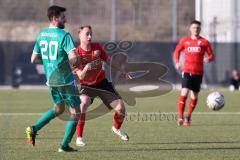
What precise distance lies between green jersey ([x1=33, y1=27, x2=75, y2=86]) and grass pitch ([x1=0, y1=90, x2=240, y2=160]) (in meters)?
1.07

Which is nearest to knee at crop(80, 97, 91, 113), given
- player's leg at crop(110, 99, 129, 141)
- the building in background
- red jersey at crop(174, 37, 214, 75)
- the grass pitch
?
player's leg at crop(110, 99, 129, 141)

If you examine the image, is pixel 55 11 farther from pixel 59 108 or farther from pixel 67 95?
pixel 59 108

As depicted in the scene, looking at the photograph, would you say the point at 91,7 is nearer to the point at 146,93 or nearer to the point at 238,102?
the point at 146,93

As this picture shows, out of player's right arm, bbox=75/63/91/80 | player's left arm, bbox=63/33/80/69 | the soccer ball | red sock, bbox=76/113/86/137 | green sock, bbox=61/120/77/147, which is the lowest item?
the soccer ball

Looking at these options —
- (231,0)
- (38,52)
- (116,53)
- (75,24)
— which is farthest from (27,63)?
(38,52)

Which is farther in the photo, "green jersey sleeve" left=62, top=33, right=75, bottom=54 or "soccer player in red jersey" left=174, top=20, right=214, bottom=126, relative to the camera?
"soccer player in red jersey" left=174, top=20, right=214, bottom=126

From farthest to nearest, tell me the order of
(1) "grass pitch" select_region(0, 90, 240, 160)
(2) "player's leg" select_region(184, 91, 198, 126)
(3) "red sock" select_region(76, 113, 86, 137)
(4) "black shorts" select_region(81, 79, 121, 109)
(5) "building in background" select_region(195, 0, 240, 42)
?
(5) "building in background" select_region(195, 0, 240, 42) < (2) "player's leg" select_region(184, 91, 198, 126) < (4) "black shorts" select_region(81, 79, 121, 109) < (3) "red sock" select_region(76, 113, 86, 137) < (1) "grass pitch" select_region(0, 90, 240, 160)

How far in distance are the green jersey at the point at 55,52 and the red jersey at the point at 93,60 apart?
3.69 feet

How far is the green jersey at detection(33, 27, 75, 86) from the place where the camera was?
10.3 metres

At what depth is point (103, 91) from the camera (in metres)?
12.0

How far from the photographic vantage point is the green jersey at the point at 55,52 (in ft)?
33.7

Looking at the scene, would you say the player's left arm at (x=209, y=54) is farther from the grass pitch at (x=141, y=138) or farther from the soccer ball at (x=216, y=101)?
the grass pitch at (x=141, y=138)

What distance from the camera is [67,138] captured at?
10.6 meters

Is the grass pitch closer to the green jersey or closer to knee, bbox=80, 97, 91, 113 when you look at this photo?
knee, bbox=80, 97, 91, 113
